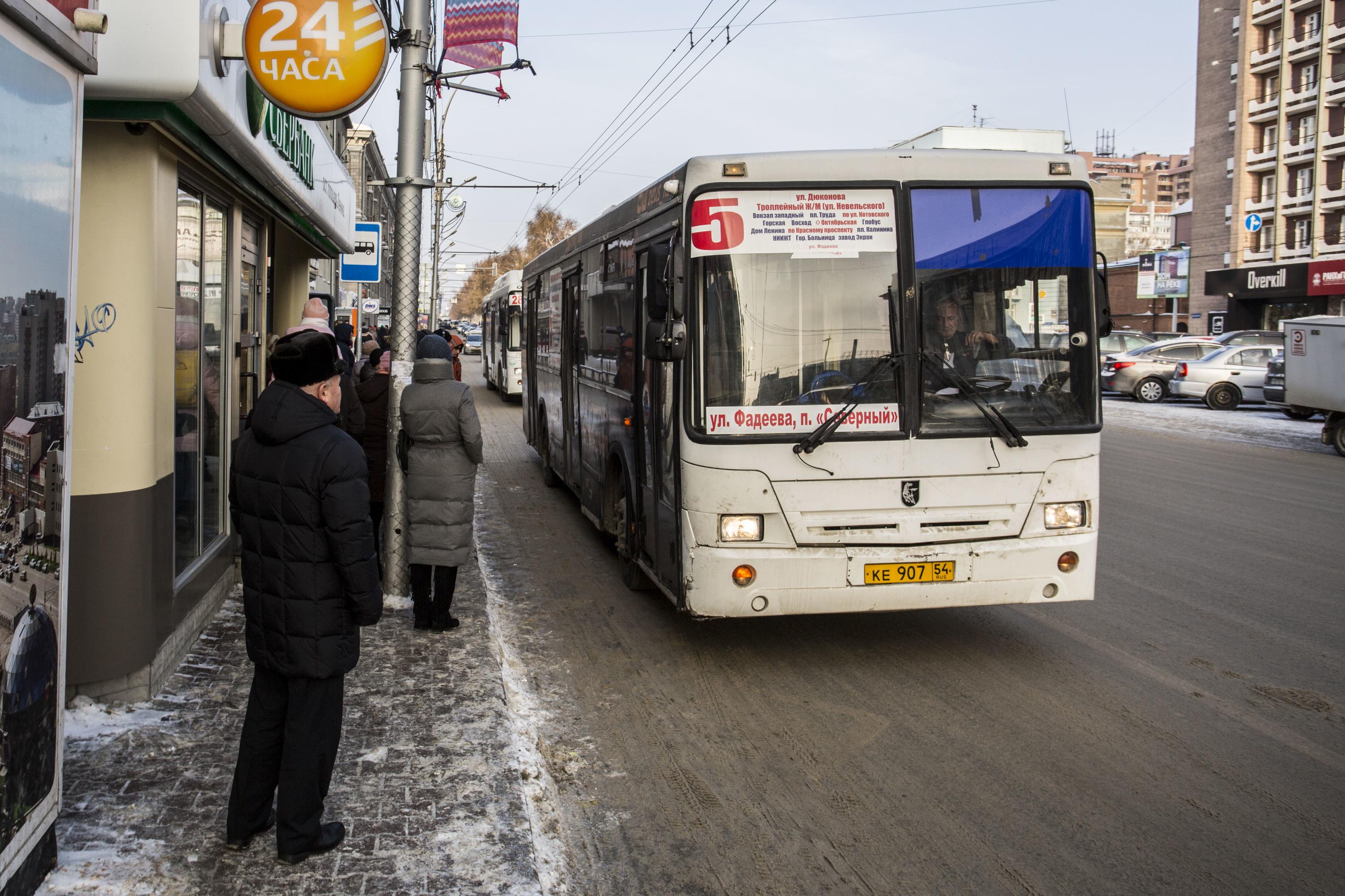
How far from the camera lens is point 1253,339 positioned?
3073 centimetres

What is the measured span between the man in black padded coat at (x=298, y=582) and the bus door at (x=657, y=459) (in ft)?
8.92

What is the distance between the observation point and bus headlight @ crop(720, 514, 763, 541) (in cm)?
611

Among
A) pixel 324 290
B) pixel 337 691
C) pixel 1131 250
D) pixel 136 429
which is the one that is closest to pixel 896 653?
pixel 337 691

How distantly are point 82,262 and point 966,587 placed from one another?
477cm

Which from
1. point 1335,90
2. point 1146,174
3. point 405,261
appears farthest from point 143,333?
point 1146,174

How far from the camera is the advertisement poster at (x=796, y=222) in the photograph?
19.9 ft

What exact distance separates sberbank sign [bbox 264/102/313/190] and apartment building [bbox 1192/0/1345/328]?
4929 centimetres

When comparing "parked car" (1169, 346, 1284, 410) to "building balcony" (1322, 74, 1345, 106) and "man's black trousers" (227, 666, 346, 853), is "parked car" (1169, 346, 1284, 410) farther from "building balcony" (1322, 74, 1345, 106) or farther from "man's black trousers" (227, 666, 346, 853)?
"building balcony" (1322, 74, 1345, 106)

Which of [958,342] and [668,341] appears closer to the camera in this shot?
[668,341]

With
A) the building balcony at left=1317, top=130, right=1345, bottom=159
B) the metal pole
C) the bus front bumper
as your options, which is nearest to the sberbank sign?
the metal pole

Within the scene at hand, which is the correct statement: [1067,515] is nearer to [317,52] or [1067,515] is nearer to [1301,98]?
[317,52]

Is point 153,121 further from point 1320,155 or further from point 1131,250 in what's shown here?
point 1131,250

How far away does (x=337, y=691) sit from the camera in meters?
4.03

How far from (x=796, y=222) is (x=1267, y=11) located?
61.2 m
